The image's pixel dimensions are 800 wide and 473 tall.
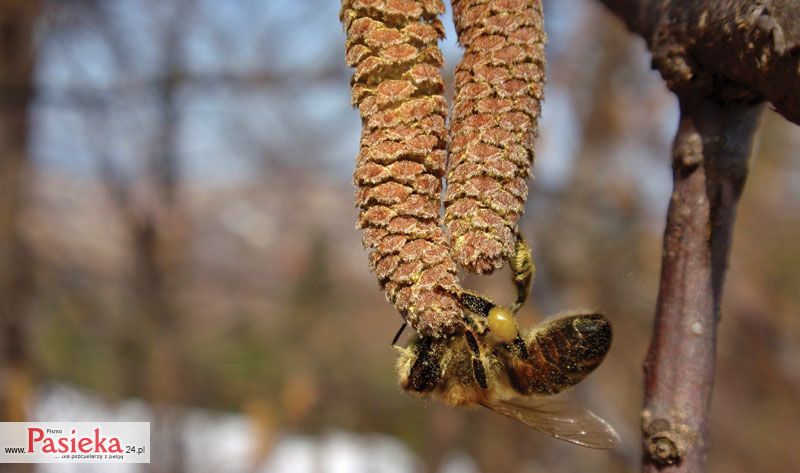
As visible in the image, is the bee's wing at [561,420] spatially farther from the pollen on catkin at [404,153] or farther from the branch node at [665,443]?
the pollen on catkin at [404,153]

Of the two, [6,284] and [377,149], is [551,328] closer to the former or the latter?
[377,149]

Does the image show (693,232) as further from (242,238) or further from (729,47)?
(242,238)

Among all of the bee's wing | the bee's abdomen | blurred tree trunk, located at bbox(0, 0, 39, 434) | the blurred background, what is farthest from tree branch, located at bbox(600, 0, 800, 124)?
blurred tree trunk, located at bbox(0, 0, 39, 434)

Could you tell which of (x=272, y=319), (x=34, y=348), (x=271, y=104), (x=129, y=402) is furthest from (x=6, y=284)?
(x=272, y=319)

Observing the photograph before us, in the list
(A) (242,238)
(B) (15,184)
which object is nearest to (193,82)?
(B) (15,184)

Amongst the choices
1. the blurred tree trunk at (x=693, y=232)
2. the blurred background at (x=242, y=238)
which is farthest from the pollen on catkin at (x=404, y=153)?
the blurred background at (x=242, y=238)

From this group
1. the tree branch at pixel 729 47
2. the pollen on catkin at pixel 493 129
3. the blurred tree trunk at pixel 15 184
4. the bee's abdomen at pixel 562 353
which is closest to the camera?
the tree branch at pixel 729 47
